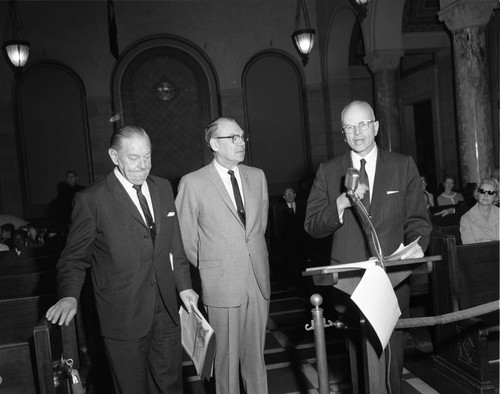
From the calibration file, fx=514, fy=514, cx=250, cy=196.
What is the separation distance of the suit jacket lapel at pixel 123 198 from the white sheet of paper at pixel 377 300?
1.24 m

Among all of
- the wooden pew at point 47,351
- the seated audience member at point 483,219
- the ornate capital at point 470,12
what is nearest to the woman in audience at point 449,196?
the ornate capital at point 470,12

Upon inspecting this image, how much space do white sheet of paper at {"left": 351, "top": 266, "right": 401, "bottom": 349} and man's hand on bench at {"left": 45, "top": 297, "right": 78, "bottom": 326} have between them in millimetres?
1334

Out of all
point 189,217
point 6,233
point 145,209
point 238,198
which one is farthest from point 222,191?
point 6,233

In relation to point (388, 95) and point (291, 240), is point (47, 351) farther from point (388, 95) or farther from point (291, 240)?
point (388, 95)

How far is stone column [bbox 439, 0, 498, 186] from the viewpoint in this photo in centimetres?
786

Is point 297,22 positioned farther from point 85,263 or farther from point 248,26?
point 85,263

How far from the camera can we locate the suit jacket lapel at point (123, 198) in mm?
2625

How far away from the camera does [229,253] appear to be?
3008mm

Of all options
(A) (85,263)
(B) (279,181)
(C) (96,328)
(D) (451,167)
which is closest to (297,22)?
(B) (279,181)

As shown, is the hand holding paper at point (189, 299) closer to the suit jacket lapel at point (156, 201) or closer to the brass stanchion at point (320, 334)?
the suit jacket lapel at point (156, 201)

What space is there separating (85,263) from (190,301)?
58 cm

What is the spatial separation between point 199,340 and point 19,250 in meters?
4.07

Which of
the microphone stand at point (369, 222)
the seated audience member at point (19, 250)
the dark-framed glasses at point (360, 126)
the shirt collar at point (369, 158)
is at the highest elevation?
the dark-framed glasses at point (360, 126)

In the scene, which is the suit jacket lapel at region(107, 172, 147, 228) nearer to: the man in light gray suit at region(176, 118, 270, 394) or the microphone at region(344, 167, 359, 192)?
the man in light gray suit at region(176, 118, 270, 394)
